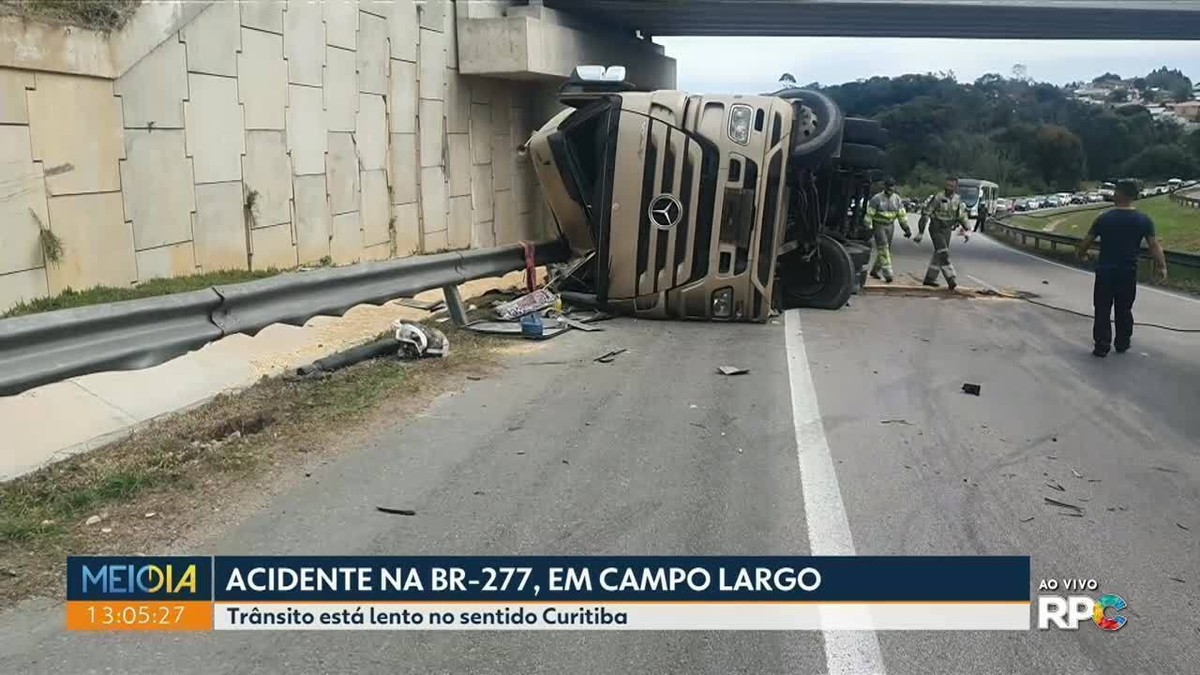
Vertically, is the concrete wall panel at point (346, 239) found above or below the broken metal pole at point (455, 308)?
above

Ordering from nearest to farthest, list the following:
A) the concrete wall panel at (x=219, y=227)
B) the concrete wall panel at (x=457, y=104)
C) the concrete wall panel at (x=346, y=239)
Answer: the concrete wall panel at (x=219, y=227)
the concrete wall panel at (x=346, y=239)
the concrete wall panel at (x=457, y=104)

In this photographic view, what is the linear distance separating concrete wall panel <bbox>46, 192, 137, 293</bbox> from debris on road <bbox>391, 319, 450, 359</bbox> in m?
2.85

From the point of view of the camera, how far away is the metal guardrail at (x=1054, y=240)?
1955cm

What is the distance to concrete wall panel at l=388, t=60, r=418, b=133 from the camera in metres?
14.8

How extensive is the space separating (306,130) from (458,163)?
5.11m

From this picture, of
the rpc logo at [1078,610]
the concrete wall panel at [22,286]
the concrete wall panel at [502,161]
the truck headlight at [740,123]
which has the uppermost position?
the truck headlight at [740,123]

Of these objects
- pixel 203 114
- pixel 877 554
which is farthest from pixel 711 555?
pixel 203 114

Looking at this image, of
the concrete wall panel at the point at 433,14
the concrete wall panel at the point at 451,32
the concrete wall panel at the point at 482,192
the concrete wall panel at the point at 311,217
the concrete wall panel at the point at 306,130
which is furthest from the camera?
the concrete wall panel at the point at 482,192

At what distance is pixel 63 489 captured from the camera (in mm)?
4703

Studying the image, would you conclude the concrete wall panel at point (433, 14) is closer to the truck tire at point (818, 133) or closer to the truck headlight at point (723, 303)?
the truck tire at point (818, 133)

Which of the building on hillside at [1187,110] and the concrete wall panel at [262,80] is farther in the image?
the building on hillside at [1187,110]

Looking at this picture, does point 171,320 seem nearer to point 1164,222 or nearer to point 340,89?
point 340,89

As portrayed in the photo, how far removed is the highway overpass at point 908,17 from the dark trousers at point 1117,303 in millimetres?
12658

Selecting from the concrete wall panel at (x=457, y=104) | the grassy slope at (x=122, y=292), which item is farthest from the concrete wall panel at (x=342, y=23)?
the grassy slope at (x=122, y=292)
